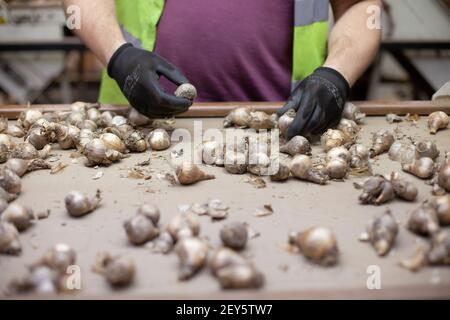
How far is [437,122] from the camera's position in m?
1.44

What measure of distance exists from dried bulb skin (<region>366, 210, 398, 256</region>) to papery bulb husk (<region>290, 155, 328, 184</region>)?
0.83 feet

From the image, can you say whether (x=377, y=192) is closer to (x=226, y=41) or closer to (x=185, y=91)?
(x=185, y=91)

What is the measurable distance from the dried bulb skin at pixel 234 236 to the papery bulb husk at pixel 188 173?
0.29 meters

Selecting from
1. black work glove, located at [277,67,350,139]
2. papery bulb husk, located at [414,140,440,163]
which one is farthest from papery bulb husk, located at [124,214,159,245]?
papery bulb husk, located at [414,140,440,163]

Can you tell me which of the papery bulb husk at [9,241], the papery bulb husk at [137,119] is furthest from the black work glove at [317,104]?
the papery bulb husk at [9,241]

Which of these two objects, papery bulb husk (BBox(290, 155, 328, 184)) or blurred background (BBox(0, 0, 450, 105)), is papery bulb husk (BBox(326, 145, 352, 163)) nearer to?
papery bulb husk (BBox(290, 155, 328, 184))

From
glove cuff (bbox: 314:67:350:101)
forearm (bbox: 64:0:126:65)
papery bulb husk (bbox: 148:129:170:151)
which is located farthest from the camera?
forearm (bbox: 64:0:126:65)

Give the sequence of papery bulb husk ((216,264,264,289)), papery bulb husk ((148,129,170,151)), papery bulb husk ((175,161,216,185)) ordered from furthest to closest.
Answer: papery bulb husk ((148,129,170,151)) < papery bulb husk ((175,161,216,185)) < papery bulb husk ((216,264,264,289))

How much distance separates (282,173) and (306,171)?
56 millimetres

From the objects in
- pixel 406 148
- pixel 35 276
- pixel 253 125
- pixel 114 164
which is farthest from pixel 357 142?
pixel 35 276

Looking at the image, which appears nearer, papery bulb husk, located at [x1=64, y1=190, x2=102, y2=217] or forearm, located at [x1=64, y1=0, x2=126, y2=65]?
papery bulb husk, located at [x1=64, y1=190, x2=102, y2=217]

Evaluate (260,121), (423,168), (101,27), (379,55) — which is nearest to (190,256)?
(423,168)

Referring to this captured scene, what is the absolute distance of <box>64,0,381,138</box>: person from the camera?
1.65 m
